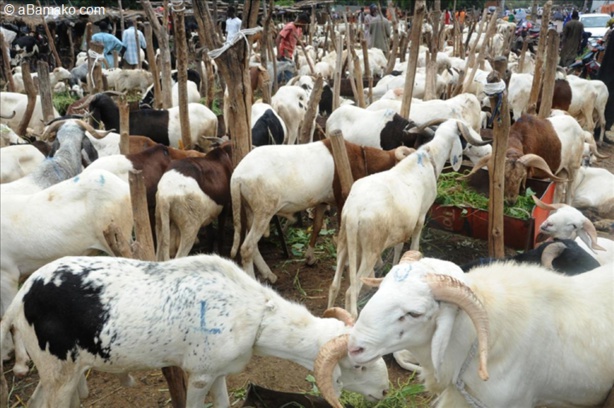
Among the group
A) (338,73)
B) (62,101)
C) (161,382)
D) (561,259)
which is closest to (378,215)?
(561,259)

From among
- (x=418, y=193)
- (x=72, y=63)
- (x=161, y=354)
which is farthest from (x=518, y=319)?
(x=72, y=63)

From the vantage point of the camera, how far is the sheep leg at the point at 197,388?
3443mm

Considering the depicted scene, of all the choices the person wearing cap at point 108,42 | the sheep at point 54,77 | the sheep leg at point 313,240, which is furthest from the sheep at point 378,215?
the person wearing cap at point 108,42

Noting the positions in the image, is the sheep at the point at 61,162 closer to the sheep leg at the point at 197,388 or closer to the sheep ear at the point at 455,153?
the sheep leg at the point at 197,388

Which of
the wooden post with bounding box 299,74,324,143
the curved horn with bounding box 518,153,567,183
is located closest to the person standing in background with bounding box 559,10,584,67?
the curved horn with bounding box 518,153,567,183

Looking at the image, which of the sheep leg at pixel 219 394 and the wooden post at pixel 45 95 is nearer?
the sheep leg at pixel 219 394

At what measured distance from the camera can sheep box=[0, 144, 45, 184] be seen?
21.5 ft

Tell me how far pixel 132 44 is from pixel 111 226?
14.9 m

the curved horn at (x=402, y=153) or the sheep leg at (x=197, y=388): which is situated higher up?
the curved horn at (x=402, y=153)

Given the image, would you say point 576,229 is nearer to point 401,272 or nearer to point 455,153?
point 455,153

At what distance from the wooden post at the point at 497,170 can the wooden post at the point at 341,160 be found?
1.53 meters

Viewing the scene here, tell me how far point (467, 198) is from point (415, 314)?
4.52 m

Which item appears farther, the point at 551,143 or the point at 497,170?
the point at 551,143

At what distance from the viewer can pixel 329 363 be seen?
315 centimetres
